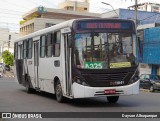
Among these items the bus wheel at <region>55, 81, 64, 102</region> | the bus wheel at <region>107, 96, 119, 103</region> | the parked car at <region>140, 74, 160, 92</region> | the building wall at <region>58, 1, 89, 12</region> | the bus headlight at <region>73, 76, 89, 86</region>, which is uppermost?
the building wall at <region>58, 1, 89, 12</region>

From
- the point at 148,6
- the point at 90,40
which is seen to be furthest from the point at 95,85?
the point at 148,6

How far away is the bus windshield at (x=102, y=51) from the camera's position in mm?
14056

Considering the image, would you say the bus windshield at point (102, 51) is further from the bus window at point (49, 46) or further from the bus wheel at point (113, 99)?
the bus window at point (49, 46)

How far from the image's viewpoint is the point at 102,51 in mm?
14203

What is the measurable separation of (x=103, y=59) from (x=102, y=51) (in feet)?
0.95

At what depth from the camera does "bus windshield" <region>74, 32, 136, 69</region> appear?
14056 mm

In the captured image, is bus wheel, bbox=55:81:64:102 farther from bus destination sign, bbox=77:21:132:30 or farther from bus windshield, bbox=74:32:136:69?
bus destination sign, bbox=77:21:132:30

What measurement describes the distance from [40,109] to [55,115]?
1599 millimetres

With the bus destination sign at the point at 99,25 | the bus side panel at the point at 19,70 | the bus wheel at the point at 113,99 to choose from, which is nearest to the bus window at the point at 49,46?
the bus destination sign at the point at 99,25

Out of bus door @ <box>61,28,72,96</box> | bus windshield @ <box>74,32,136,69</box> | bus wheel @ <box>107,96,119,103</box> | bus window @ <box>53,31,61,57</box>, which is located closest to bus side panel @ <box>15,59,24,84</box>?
bus window @ <box>53,31,61,57</box>

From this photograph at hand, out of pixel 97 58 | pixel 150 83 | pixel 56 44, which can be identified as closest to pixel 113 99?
pixel 97 58

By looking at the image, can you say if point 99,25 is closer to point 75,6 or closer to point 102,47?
point 102,47

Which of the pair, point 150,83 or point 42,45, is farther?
point 150,83

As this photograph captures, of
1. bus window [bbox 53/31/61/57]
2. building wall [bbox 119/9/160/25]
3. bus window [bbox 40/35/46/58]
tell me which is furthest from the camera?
building wall [bbox 119/9/160/25]
